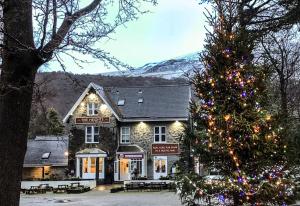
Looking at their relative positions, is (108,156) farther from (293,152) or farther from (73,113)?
(293,152)

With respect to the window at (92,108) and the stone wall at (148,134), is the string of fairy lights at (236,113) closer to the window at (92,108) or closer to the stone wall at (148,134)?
the stone wall at (148,134)

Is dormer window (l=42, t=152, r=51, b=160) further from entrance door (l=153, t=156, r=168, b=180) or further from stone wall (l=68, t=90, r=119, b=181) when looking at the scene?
entrance door (l=153, t=156, r=168, b=180)

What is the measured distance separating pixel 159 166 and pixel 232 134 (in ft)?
118

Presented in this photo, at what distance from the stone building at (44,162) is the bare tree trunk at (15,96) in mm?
42063

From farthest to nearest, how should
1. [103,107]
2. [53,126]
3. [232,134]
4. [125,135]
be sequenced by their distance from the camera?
[125,135]
[103,107]
[232,134]
[53,126]

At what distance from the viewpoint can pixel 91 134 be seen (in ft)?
160

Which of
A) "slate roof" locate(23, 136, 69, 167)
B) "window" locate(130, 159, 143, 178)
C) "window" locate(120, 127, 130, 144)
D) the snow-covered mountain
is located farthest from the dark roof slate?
the snow-covered mountain

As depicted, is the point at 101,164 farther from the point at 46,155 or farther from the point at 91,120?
the point at 46,155

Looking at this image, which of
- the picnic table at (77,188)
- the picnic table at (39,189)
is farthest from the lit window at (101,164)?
the picnic table at (39,189)

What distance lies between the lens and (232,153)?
1192 centimetres

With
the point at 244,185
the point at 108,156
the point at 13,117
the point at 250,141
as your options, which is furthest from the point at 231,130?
the point at 108,156

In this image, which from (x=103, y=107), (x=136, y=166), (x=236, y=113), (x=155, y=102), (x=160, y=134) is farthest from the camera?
(x=155, y=102)

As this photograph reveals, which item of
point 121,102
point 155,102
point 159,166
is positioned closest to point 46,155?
point 121,102

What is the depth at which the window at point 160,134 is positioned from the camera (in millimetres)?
48250
